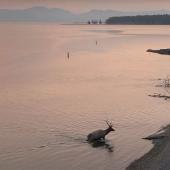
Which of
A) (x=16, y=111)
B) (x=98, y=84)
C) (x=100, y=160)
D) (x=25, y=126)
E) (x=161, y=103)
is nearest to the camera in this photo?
(x=100, y=160)

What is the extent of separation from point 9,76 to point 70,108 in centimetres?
3111

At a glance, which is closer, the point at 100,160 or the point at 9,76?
the point at 100,160

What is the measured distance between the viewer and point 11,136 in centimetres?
3381

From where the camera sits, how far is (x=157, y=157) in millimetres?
26906

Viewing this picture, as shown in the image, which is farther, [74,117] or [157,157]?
[74,117]

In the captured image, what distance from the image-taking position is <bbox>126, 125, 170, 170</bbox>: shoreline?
82.2 feet

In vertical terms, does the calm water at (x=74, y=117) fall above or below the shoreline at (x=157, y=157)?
below

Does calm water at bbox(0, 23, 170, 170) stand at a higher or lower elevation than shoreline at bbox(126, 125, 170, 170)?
lower

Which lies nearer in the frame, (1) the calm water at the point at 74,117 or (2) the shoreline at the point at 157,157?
(2) the shoreline at the point at 157,157

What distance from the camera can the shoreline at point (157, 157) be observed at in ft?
82.2

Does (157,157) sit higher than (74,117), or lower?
higher

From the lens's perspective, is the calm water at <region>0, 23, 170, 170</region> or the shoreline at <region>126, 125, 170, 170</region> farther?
the calm water at <region>0, 23, 170, 170</region>

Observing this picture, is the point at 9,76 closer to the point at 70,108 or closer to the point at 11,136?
the point at 70,108

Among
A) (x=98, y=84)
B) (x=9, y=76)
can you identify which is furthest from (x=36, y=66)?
(x=98, y=84)
